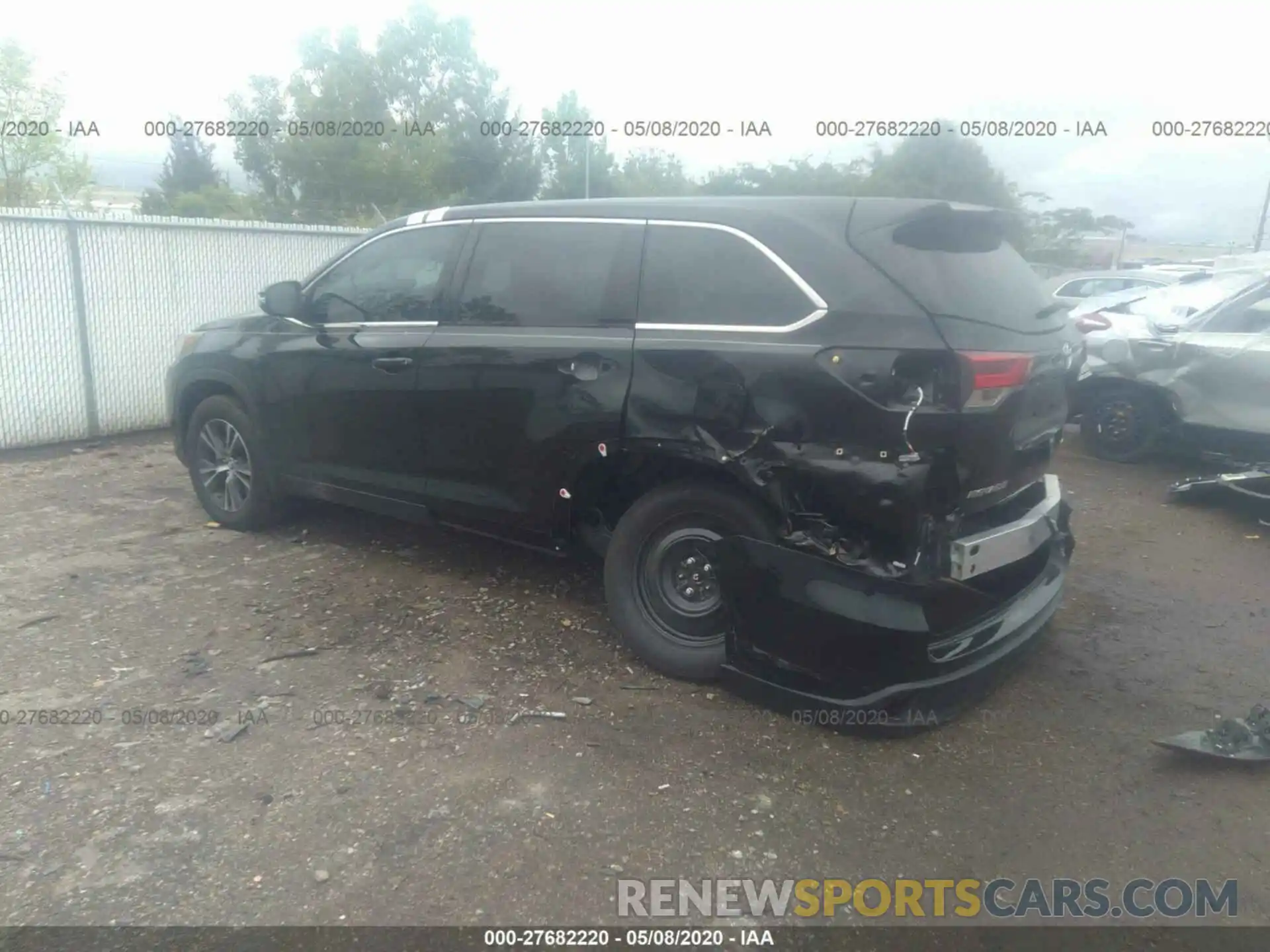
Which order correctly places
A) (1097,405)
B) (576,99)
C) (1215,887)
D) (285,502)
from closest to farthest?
1. (1215,887)
2. (285,502)
3. (1097,405)
4. (576,99)

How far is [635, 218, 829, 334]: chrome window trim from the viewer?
3557mm

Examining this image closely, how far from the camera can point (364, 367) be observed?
4891mm

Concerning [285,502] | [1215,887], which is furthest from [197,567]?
[1215,887]

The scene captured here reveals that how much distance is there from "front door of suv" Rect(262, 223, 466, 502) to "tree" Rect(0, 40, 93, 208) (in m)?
17.9

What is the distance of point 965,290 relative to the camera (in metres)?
3.56

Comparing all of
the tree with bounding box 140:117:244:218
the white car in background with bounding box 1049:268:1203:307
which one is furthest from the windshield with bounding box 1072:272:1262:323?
the tree with bounding box 140:117:244:218

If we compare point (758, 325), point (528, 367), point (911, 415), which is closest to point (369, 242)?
point (528, 367)

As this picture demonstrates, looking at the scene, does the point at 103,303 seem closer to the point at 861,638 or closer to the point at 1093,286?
the point at 861,638

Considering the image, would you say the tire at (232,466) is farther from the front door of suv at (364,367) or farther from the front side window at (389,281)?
the front side window at (389,281)

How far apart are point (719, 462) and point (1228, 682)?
249 centimetres

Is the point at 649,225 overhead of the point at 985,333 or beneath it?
overhead

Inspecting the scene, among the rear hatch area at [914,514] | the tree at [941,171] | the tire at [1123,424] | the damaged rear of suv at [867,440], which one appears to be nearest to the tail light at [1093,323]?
the tire at [1123,424]

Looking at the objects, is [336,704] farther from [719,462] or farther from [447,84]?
[447,84]

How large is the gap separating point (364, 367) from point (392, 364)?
22 cm
